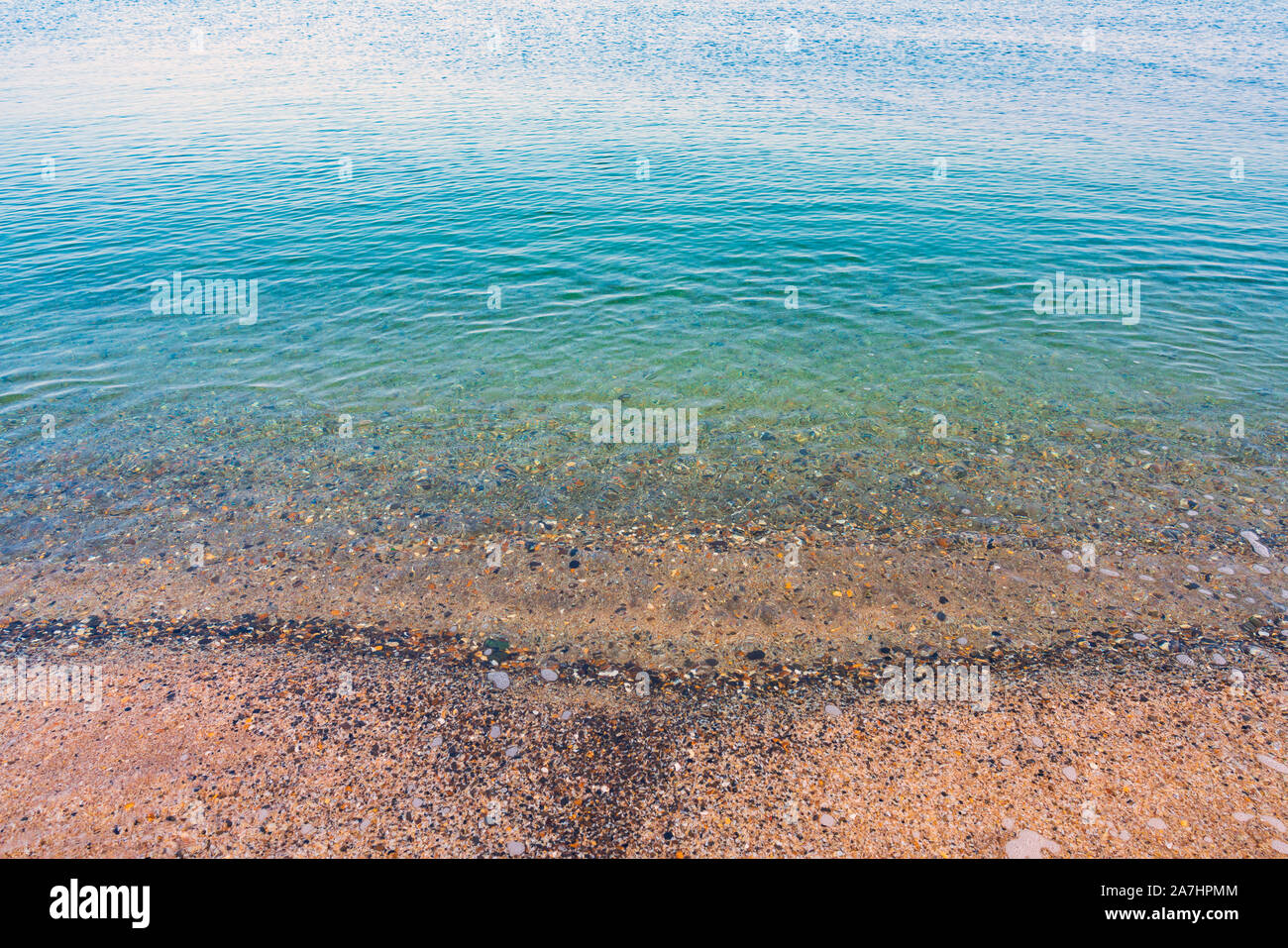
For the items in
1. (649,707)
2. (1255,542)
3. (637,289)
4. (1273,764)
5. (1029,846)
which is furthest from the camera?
(637,289)

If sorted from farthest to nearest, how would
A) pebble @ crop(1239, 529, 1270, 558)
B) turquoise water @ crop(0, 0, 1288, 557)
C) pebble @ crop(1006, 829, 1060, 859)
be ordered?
turquoise water @ crop(0, 0, 1288, 557)
pebble @ crop(1239, 529, 1270, 558)
pebble @ crop(1006, 829, 1060, 859)

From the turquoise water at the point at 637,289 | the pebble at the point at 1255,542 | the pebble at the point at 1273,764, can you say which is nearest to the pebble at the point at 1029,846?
the pebble at the point at 1273,764

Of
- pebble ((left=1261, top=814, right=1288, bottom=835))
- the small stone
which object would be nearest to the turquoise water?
the small stone

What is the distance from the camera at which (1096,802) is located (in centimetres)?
623

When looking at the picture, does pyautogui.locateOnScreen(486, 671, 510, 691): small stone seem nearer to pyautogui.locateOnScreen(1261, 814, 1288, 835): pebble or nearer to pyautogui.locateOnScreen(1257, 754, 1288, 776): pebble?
pyautogui.locateOnScreen(1261, 814, 1288, 835): pebble

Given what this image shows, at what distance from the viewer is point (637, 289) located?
2020 centimetres

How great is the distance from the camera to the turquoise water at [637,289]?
12.2 metres

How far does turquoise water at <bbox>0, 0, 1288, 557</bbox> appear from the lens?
12.2m

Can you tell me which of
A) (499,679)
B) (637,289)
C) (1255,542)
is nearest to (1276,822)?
(1255,542)

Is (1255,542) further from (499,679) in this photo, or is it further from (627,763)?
(499,679)

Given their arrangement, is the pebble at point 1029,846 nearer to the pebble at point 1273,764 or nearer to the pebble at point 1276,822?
the pebble at point 1276,822

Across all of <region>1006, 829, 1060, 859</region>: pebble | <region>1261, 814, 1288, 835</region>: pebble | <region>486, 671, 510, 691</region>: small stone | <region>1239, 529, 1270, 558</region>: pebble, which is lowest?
<region>1006, 829, 1060, 859</region>: pebble

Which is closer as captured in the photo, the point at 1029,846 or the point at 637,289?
the point at 1029,846
